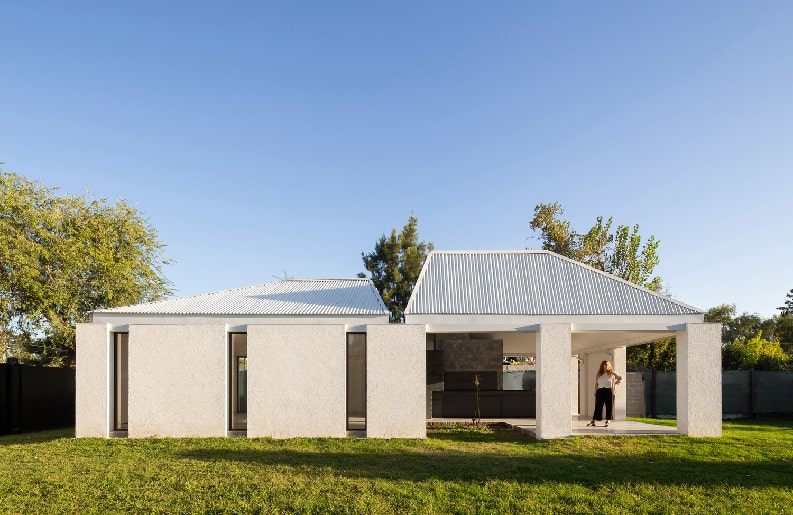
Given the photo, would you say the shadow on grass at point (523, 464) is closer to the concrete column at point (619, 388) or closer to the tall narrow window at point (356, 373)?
the concrete column at point (619, 388)

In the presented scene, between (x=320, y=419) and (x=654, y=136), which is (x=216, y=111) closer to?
(x=320, y=419)

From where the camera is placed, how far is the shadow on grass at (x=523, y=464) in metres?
8.68

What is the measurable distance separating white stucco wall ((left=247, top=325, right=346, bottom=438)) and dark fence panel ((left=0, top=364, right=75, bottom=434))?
7378mm

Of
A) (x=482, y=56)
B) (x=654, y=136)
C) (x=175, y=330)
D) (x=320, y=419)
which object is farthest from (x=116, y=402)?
(x=654, y=136)

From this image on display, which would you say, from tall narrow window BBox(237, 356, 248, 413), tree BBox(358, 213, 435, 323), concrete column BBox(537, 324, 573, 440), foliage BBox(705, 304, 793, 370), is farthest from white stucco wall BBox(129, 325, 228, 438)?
tree BBox(358, 213, 435, 323)

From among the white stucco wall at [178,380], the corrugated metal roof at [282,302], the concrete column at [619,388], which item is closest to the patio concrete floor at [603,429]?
the concrete column at [619,388]

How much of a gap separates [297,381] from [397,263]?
1093 inches

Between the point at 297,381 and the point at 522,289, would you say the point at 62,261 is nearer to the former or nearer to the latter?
the point at 297,381

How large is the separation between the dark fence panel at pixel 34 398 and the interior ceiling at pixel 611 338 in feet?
48.8

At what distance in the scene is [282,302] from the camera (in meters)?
14.5

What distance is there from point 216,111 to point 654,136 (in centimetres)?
1300

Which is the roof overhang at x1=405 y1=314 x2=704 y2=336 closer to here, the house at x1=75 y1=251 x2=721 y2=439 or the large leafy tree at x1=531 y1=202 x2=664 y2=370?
the house at x1=75 y1=251 x2=721 y2=439

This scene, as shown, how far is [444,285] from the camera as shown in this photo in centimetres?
1449

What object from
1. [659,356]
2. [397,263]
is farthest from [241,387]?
[397,263]
